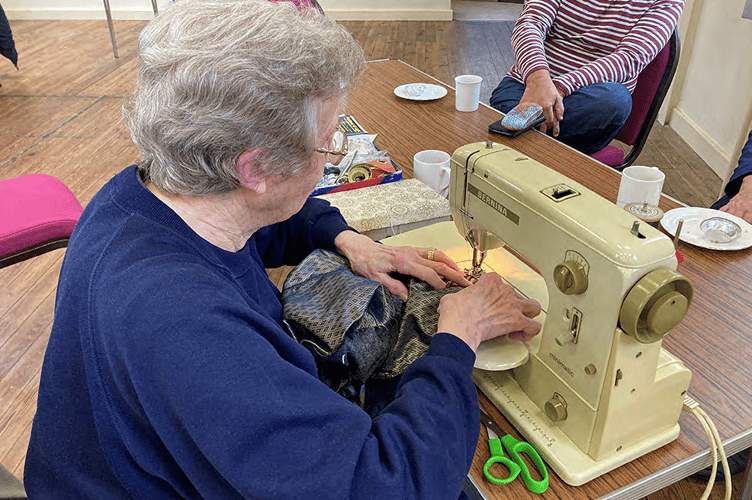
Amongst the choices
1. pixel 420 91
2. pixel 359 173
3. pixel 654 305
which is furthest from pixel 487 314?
pixel 420 91

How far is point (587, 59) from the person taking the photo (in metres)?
2.34

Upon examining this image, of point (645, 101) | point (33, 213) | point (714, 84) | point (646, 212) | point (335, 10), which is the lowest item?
point (335, 10)

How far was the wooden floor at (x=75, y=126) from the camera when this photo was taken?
219 centimetres

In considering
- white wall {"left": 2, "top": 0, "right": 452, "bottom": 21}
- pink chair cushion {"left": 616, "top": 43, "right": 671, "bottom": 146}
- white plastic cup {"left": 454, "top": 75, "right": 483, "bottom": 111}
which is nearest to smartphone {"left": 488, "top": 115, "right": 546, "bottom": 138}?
white plastic cup {"left": 454, "top": 75, "right": 483, "bottom": 111}

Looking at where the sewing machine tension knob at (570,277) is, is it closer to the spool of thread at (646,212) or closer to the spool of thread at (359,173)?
the spool of thread at (646,212)

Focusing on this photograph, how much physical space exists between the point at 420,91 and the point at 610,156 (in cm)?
76

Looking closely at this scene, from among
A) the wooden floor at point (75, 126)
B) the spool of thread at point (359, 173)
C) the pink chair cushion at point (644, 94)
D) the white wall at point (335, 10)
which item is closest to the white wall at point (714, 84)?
the wooden floor at point (75, 126)

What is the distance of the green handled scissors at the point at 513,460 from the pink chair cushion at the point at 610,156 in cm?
156

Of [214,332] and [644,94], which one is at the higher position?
[214,332]

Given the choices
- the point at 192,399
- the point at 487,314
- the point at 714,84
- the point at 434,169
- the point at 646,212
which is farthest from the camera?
the point at 714,84

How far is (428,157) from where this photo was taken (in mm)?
1655

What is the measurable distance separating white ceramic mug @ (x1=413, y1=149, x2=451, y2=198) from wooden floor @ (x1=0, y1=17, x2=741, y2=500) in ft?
3.56

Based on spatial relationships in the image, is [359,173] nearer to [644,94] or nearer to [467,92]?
[467,92]

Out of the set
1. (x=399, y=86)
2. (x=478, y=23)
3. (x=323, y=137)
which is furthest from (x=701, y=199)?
(x=478, y=23)
